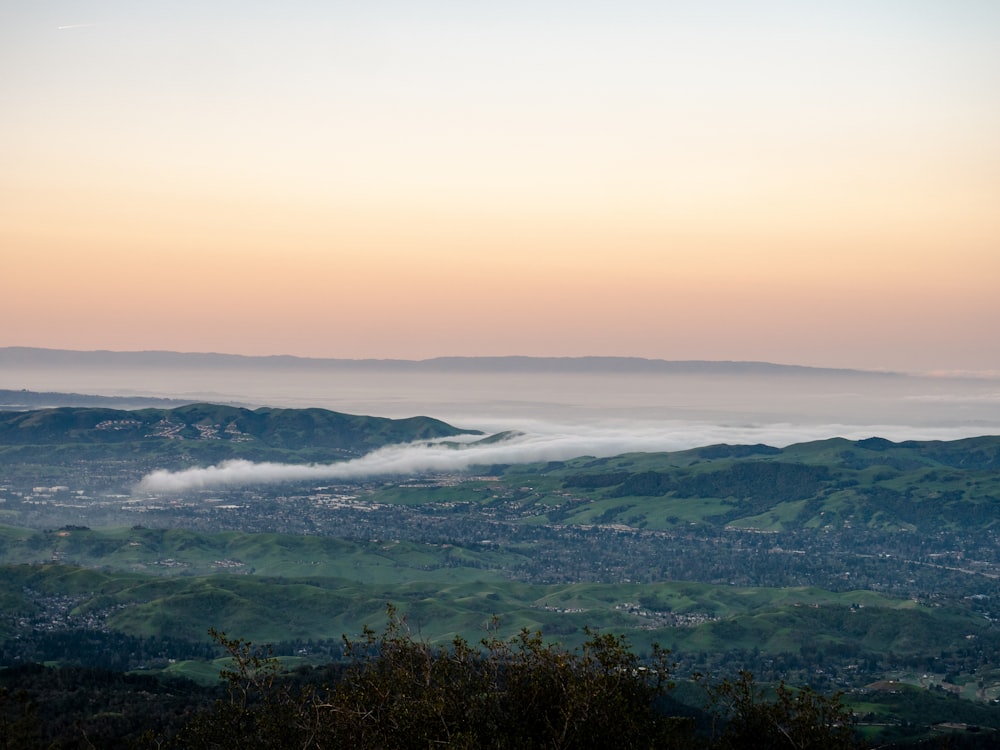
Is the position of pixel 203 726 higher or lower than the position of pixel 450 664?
lower

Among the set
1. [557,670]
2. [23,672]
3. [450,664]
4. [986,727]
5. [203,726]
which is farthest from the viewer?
[986,727]

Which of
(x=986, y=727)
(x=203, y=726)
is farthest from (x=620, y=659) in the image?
(x=986, y=727)

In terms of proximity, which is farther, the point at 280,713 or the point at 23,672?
the point at 23,672

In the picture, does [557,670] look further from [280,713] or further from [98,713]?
[98,713]

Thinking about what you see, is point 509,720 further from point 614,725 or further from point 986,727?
point 986,727

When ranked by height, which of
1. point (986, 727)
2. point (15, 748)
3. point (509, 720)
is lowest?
point (986, 727)

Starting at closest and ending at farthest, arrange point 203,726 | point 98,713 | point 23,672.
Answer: point 203,726, point 98,713, point 23,672

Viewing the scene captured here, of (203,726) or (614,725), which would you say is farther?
(203,726)

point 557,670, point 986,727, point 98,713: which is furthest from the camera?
point 986,727

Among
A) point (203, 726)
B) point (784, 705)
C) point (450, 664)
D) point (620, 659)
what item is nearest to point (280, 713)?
point (203, 726)
